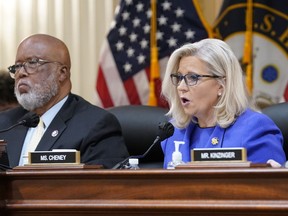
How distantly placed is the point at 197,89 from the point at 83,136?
64cm

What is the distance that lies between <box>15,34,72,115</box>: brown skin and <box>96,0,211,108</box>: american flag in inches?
60.7

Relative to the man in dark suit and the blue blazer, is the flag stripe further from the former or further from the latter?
the blue blazer

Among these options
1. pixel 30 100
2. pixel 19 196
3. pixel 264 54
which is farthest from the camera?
pixel 264 54

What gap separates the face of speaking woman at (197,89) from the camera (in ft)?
10.8

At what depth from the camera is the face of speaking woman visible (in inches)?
129

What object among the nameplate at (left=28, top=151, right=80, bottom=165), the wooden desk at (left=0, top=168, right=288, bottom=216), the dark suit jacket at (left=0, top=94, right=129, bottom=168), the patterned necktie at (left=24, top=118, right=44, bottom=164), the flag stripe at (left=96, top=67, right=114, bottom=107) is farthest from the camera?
the flag stripe at (left=96, top=67, right=114, bottom=107)

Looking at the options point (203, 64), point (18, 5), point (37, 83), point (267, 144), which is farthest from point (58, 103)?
point (18, 5)

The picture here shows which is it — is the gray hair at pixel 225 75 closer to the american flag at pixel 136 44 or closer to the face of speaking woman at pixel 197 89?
the face of speaking woman at pixel 197 89

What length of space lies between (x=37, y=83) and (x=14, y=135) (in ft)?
0.97

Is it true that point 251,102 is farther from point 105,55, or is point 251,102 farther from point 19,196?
point 105,55

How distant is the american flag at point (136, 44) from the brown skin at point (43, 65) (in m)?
1.54

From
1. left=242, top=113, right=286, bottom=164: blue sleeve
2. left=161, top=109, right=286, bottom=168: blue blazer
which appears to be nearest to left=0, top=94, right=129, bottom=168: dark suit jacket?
left=161, top=109, right=286, bottom=168: blue blazer

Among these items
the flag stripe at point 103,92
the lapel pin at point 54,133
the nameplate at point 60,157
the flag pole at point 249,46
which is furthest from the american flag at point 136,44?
the nameplate at point 60,157

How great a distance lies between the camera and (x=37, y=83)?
12.5 ft
